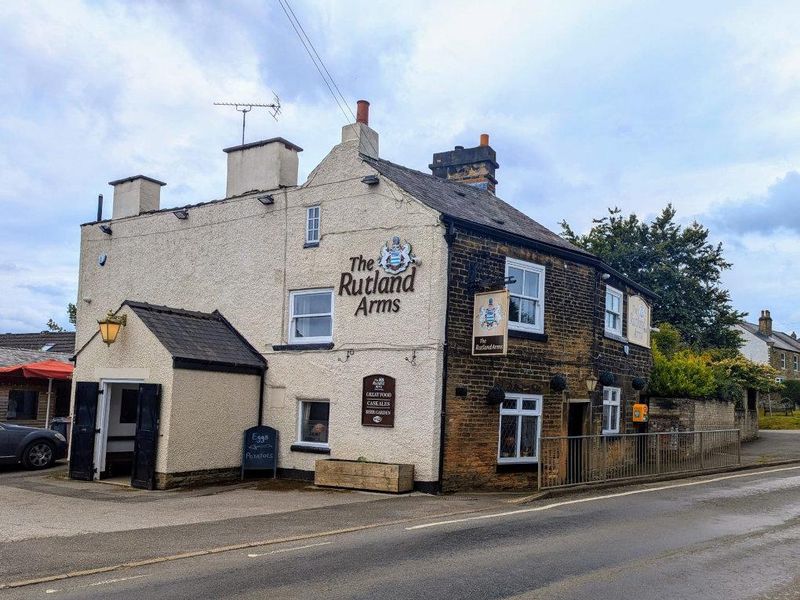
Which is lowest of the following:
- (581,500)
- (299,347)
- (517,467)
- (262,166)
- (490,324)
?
Answer: (581,500)

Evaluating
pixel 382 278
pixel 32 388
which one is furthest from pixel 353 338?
pixel 32 388

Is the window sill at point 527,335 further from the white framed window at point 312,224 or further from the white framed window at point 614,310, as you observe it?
the white framed window at point 312,224

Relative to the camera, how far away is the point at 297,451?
18.1 meters

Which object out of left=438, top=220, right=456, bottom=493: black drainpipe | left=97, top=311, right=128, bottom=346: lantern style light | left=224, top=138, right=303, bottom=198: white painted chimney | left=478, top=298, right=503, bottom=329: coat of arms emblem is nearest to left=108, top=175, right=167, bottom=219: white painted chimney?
left=224, top=138, right=303, bottom=198: white painted chimney

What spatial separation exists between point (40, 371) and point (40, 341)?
14258 millimetres

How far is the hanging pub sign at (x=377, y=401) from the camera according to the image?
654 inches

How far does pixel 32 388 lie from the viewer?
2602cm

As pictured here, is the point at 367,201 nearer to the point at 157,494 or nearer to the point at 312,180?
the point at 312,180

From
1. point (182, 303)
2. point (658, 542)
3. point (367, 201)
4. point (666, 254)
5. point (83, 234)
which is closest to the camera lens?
point (658, 542)

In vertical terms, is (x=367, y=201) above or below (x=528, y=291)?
above

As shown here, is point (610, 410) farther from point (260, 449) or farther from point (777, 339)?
point (777, 339)

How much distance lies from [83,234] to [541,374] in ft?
48.0

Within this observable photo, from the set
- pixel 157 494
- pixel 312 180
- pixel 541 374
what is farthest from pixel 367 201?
pixel 157 494

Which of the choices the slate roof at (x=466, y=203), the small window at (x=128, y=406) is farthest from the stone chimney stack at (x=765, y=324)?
the small window at (x=128, y=406)
